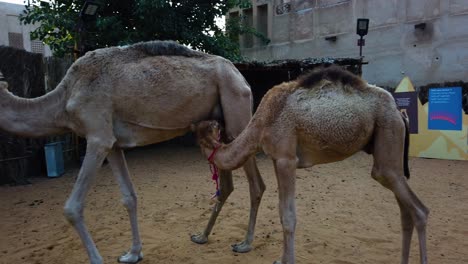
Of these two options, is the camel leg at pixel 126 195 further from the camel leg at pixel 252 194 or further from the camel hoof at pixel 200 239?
the camel leg at pixel 252 194

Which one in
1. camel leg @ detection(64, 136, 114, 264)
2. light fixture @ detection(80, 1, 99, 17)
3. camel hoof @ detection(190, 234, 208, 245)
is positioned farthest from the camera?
light fixture @ detection(80, 1, 99, 17)

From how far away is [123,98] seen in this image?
3.94 metres

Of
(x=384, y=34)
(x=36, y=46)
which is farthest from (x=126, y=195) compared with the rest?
(x=36, y=46)

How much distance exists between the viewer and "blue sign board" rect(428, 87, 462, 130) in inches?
416

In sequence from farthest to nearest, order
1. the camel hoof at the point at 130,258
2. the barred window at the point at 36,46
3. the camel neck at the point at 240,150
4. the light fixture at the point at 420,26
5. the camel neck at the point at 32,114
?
the barred window at the point at 36,46 → the light fixture at the point at 420,26 → the camel hoof at the point at 130,258 → the camel neck at the point at 32,114 → the camel neck at the point at 240,150

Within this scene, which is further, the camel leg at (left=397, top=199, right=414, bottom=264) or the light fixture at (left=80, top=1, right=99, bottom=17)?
the light fixture at (left=80, top=1, right=99, bottom=17)

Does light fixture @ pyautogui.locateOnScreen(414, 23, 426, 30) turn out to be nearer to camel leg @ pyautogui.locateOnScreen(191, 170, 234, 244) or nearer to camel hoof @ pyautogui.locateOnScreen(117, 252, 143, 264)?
camel leg @ pyautogui.locateOnScreen(191, 170, 234, 244)

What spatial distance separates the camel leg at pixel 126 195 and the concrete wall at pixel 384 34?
16907 millimetres

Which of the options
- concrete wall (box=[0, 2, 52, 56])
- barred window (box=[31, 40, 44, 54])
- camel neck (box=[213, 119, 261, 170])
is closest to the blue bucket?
camel neck (box=[213, 119, 261, 170])

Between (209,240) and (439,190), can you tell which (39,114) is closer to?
(209,240)

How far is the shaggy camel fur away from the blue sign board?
8680 millimetres

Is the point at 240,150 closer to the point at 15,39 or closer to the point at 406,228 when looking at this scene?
the point at 406,228

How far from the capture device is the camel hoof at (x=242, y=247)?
450 cm

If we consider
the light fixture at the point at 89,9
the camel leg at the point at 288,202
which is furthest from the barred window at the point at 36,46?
the camel leg at the point at 288,202
